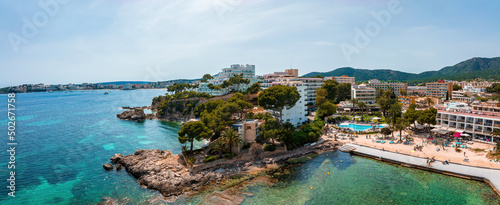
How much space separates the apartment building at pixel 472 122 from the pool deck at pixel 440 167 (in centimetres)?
1232

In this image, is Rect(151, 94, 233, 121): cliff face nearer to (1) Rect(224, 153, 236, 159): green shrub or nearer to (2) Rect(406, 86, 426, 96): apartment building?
(1) Rect(224, 153, 236, 159): green shrub

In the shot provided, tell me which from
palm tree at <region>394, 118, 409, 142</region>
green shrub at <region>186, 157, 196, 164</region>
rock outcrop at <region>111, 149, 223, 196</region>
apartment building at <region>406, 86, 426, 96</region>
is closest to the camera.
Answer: rock outcrop at <region>111, 149, 223, 196</region>

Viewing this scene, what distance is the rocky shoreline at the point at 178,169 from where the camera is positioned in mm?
27167

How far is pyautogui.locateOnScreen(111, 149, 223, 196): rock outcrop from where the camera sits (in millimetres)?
26922

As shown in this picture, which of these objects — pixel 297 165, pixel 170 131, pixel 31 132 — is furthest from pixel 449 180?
pixel 31 132

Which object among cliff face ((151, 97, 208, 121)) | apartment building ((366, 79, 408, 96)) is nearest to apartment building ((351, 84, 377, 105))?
apartment building ((366, 79, 408, 96))

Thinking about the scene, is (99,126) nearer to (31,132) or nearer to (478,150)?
(31,132)

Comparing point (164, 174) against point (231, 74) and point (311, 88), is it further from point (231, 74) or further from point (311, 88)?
point (231, 74)

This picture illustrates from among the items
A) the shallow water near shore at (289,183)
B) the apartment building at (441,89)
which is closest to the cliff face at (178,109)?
the shallow water near shore at (289,183)

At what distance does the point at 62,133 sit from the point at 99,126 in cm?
835

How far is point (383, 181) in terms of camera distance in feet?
89.8

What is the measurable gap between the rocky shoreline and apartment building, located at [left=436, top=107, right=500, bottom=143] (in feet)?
78.3

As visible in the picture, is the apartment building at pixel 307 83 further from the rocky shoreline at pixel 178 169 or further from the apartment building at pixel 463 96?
the apartment building at pixel 463 96

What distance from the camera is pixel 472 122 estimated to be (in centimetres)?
3847
